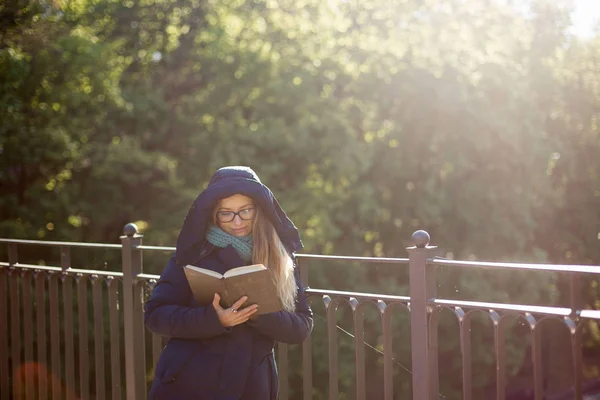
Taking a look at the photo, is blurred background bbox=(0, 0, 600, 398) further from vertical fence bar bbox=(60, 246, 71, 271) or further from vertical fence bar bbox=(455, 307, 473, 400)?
vertical fence bar bbox=(455, 307, 473, 400)

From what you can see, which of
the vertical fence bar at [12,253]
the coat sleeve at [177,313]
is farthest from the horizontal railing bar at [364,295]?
the vertical fence bar at [12,253]

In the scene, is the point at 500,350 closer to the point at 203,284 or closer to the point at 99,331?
the point at 203,284

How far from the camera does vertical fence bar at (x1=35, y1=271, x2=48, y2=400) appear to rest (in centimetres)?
480

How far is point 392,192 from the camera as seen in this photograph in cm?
2016

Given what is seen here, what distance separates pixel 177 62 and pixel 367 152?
5760mm

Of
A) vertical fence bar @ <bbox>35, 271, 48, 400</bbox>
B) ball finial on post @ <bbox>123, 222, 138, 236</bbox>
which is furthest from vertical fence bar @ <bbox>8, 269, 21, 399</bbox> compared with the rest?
ball finial on post @ <bbox>123, 222, 138, 236</bbox>

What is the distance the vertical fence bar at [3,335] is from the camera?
5.25 m

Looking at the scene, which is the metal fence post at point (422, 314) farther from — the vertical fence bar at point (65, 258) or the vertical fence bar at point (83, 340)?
the vertical fence bar at point (65, 258)

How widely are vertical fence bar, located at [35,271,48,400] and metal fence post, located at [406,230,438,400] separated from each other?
8.30 feet

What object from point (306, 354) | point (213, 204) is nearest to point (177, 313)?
point (213, 204)

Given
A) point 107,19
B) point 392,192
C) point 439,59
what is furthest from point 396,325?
point 107,19

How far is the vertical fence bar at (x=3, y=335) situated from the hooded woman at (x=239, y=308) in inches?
111

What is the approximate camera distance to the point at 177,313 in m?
2.72

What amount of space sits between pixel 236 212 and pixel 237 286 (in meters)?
0.38
